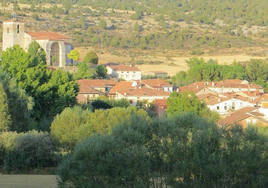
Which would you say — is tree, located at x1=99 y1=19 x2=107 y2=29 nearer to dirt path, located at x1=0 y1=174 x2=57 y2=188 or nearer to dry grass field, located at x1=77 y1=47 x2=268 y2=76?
dry grass field, located at x1=77 y1=47 x2=268 y2=76

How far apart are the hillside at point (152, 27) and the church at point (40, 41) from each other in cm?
3226

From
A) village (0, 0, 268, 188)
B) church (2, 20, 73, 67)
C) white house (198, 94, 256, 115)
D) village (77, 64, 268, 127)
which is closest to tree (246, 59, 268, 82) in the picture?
village (0, 0, 268, 188)

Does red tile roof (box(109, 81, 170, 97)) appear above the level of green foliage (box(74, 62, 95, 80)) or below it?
below

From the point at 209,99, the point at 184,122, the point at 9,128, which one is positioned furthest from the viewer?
the point at 209,99

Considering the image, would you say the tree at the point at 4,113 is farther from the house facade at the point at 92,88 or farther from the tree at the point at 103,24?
the tree at the point at 103,24

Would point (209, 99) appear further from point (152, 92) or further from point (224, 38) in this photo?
point (224, 38)

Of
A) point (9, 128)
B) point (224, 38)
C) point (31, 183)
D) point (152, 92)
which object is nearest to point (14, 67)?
point (9, 128)

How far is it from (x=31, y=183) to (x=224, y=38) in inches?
4733

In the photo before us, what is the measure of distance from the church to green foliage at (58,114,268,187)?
56.3 meters

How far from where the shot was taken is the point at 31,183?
29.4 m

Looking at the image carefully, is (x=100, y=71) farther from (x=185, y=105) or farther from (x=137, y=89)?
(x=185, y=105)

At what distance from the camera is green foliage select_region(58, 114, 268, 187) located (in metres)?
22.9

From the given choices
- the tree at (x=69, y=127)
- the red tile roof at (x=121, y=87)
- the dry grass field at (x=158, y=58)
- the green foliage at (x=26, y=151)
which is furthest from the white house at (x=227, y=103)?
the green foliage at (x=26, y=151)

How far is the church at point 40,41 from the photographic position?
79812 mm
